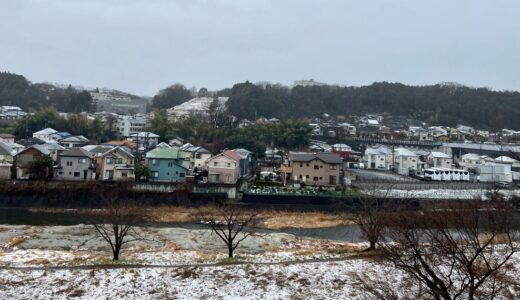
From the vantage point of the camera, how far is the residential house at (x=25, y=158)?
24.0m

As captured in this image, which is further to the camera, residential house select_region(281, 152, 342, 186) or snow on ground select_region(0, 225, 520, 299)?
residential house select_region(281, 152, 342, 186)

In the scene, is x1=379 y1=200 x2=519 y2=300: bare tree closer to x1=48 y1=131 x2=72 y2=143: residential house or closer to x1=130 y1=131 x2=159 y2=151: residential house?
x1=130 y1=131 x2=159 y2=151: residential house

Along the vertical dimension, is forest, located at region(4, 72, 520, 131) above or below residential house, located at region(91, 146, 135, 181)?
above

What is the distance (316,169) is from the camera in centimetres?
2714

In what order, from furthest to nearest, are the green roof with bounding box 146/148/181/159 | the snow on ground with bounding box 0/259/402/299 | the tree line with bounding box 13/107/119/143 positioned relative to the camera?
1. the tree line with bounding box 13/107/119/143
2. the green roof with bounding box 146/148/181/159
3. the snow on ground with bounding box 0/259/402/299

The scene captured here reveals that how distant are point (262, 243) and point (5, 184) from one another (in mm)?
16835

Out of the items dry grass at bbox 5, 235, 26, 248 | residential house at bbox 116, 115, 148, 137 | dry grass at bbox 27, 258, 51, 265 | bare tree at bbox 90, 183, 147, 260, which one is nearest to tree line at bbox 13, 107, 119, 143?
residential house at bbox 116, 115, 148, 137

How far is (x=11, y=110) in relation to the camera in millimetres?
50281

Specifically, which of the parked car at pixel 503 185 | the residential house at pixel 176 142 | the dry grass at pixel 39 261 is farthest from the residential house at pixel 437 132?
the dry grass at pixel 39 261

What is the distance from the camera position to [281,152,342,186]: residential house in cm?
2700

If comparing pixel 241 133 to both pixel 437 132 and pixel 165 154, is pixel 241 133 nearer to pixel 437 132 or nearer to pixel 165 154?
pixel 165 154

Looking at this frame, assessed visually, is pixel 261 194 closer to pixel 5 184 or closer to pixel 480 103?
pixel 5 184

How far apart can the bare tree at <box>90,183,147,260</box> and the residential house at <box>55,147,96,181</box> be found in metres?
3.52

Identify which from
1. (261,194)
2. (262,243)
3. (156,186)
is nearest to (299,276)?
(262,243)
